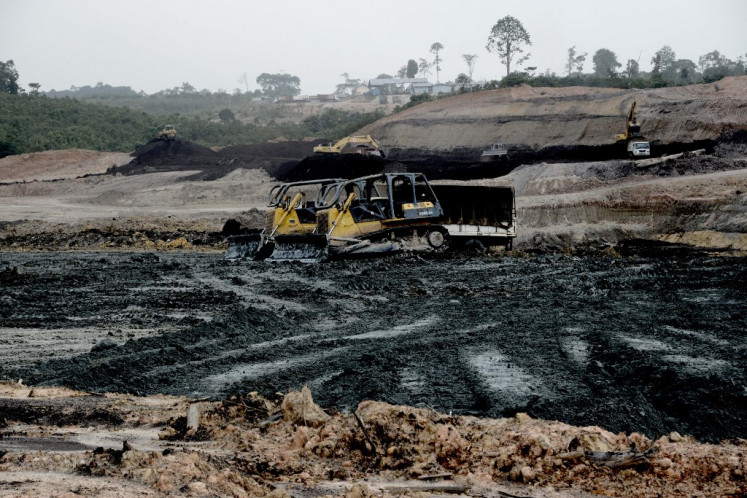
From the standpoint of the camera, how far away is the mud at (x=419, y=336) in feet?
21.2

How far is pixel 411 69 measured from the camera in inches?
4852

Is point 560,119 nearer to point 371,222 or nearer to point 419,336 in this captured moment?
point 371,222

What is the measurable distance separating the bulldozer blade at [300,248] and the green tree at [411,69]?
109m

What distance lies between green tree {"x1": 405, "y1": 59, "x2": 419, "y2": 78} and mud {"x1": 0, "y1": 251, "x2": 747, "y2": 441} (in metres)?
110

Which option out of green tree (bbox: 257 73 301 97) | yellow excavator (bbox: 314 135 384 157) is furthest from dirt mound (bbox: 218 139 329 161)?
Result: green tree (bbox: 257 73 301 97)

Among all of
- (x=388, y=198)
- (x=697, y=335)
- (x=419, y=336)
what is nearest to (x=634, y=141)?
(x=388, y=198)

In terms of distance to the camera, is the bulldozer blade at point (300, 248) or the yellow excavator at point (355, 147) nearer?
the bulldozer blade at point (300, 248)

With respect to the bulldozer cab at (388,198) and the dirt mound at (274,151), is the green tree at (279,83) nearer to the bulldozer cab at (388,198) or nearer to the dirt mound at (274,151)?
the dirt mound at (274,151)

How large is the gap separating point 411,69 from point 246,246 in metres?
109

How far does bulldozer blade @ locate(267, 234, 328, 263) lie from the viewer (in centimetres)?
1677

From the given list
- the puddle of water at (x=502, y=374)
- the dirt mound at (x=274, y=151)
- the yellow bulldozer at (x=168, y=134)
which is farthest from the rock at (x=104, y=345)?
the yellow bulldozer at (x=168, y=134)

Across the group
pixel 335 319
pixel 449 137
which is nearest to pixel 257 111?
pixel 449 137

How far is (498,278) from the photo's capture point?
14.3 metres

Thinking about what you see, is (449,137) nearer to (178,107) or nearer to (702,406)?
(702,406)
